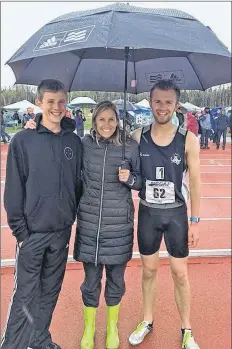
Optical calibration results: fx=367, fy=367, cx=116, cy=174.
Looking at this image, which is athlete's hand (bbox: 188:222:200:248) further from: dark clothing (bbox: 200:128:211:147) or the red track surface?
dark clothing (bbox: 200:128:211:147)

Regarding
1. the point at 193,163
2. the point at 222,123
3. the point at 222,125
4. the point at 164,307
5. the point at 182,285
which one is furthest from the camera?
the point at 222,123

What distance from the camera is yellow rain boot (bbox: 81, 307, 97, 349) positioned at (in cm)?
289

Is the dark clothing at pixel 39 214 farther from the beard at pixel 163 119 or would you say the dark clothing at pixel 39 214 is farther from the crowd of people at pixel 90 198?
the beard at pixel 163 119

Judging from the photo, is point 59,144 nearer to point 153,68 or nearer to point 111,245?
point 111,245

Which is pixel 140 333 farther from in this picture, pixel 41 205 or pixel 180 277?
pixel 41 205

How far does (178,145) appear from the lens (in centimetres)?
265

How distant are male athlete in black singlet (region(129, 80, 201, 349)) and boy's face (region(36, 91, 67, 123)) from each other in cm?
61

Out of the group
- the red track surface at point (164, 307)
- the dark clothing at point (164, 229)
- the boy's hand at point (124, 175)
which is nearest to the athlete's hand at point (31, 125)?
the boy's hand at point (124, 175)

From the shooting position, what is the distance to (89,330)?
9.61 ft

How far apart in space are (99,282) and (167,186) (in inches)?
36.4

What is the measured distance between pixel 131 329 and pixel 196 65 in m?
2.36

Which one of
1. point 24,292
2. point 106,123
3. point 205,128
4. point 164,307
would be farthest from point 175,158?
point 205,128

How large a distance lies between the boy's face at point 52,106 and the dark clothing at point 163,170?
650 mm

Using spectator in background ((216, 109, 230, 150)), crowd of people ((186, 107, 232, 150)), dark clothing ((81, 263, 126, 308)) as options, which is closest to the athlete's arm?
dark clothing ((81, 263, 126, 308))
